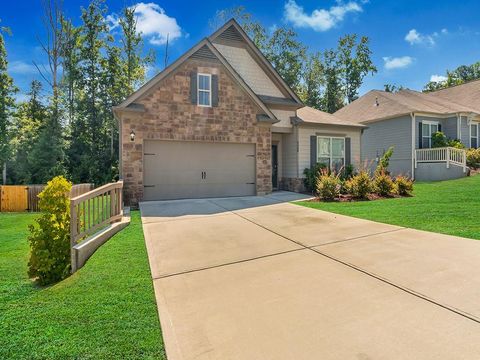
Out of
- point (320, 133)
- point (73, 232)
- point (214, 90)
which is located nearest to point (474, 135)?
point (320, 133)

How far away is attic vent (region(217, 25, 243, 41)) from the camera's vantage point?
46.5ft

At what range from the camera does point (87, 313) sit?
2.91 metres

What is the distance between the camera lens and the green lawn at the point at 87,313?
2.35m

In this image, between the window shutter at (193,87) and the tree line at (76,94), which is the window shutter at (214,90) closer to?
the window shutter at (193,87)

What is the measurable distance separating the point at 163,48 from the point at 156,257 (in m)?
27.5

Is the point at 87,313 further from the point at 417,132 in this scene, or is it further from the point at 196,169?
the point at 417,132

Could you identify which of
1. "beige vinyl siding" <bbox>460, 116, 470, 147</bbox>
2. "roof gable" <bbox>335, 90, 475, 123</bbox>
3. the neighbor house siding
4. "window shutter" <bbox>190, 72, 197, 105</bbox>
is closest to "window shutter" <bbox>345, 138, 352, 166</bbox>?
the neighbor house siding

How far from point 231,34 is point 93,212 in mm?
12439

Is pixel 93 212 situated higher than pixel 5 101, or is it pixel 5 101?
pixel 5 101

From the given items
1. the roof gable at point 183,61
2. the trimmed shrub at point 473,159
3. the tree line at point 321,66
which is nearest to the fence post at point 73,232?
the roof gable at point 183,61

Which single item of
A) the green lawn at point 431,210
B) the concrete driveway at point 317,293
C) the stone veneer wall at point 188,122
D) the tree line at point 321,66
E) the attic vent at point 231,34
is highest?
the tree line at point 321,66

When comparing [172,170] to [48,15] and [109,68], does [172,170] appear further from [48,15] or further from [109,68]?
[48,15]

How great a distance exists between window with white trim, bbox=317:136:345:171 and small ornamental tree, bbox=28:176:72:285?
11.8m

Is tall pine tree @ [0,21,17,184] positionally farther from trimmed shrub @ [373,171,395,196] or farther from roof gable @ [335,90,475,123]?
roof gable @ [335,90,475,123]
